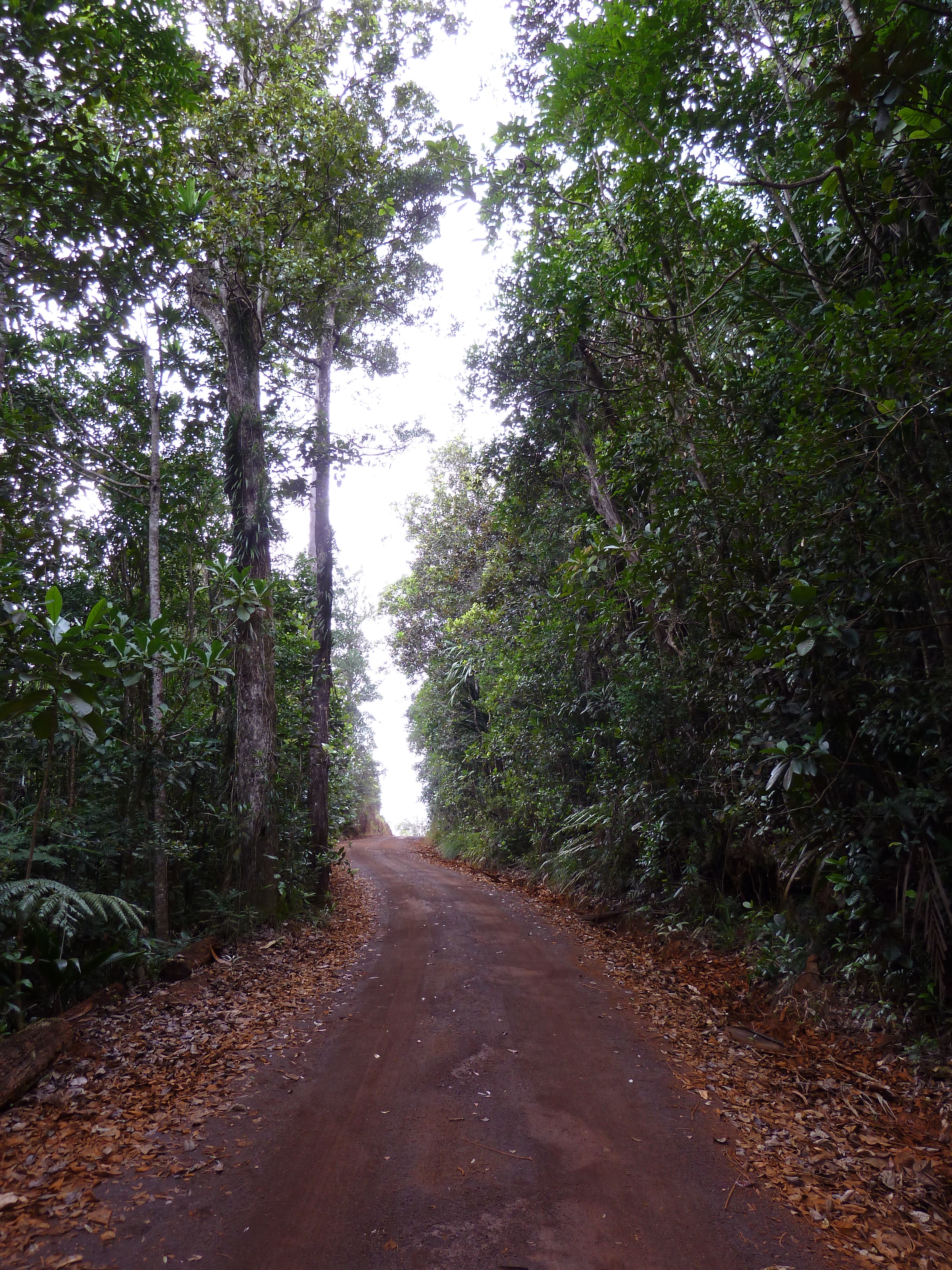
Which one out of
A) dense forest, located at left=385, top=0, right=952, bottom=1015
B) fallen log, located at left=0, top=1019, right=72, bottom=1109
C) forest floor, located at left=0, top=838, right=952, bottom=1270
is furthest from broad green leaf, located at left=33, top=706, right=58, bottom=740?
dense forest, located at left=385, top=0, right=952, bottom=1015

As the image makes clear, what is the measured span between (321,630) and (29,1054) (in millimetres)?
8269

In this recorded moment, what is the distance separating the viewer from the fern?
4.88 m

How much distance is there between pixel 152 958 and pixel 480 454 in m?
10.1

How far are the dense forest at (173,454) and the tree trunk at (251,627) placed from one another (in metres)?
0.04

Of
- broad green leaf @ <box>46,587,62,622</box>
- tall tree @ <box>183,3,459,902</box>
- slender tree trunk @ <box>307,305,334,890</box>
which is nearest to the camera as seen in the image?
broad green leaf @ <box>46,587,62,622</box>

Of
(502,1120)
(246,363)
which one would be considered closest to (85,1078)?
(502,1120)

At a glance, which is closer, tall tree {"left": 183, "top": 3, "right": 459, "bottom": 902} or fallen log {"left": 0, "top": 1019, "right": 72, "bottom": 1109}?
fallen log {"left": 0, "top": 1019, "right": 72, "bottom": 1109}

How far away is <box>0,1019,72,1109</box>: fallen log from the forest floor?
4.2 inches

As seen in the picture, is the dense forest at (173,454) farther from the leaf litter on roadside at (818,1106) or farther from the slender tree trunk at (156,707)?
the leaf litter on roadside at (818,1106)

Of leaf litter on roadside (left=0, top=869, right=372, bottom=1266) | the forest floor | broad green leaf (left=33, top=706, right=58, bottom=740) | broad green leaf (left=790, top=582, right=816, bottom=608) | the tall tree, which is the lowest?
the forest floor

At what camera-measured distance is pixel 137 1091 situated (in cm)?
450

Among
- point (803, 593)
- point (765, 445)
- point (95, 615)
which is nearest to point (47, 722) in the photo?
Answer: point (95, 615)

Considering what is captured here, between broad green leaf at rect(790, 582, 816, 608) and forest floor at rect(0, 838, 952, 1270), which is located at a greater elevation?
broad green leaf at rect(790, 582, 816, 608)

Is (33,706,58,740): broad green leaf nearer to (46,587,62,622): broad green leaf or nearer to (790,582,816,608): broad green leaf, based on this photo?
(46,587,62,622): broad green leaf
